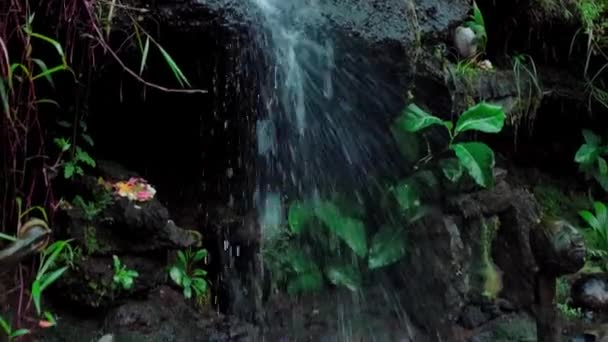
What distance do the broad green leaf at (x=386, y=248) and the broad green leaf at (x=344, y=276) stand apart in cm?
11

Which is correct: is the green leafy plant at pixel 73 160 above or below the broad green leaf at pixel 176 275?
above

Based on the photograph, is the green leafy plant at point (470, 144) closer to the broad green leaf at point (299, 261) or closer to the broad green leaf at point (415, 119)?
the broad green leaf at point (415, 119)

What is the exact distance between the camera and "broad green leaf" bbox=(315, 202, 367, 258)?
4000mm

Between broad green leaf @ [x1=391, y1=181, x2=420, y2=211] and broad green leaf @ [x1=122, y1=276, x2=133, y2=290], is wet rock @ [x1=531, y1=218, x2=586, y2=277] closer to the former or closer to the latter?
broad green leaf @ [x1=391, y1=181, x2=420, y2=211]

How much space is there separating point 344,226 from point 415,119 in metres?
0.65

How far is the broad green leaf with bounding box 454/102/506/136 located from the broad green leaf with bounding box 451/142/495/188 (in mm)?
89

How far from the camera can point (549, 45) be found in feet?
16.9

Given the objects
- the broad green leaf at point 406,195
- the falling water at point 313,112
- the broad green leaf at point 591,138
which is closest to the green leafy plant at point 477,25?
the falling water at point 313,112

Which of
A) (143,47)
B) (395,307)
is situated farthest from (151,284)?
(395,307)

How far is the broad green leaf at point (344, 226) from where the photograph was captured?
13.1 ft

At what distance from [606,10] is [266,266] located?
2857 millimetres

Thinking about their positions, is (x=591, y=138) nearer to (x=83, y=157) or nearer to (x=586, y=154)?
(x=586, y=154)

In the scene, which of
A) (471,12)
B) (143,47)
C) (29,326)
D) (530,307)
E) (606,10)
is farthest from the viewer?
(606,10)

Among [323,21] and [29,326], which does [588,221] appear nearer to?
[323,21]
